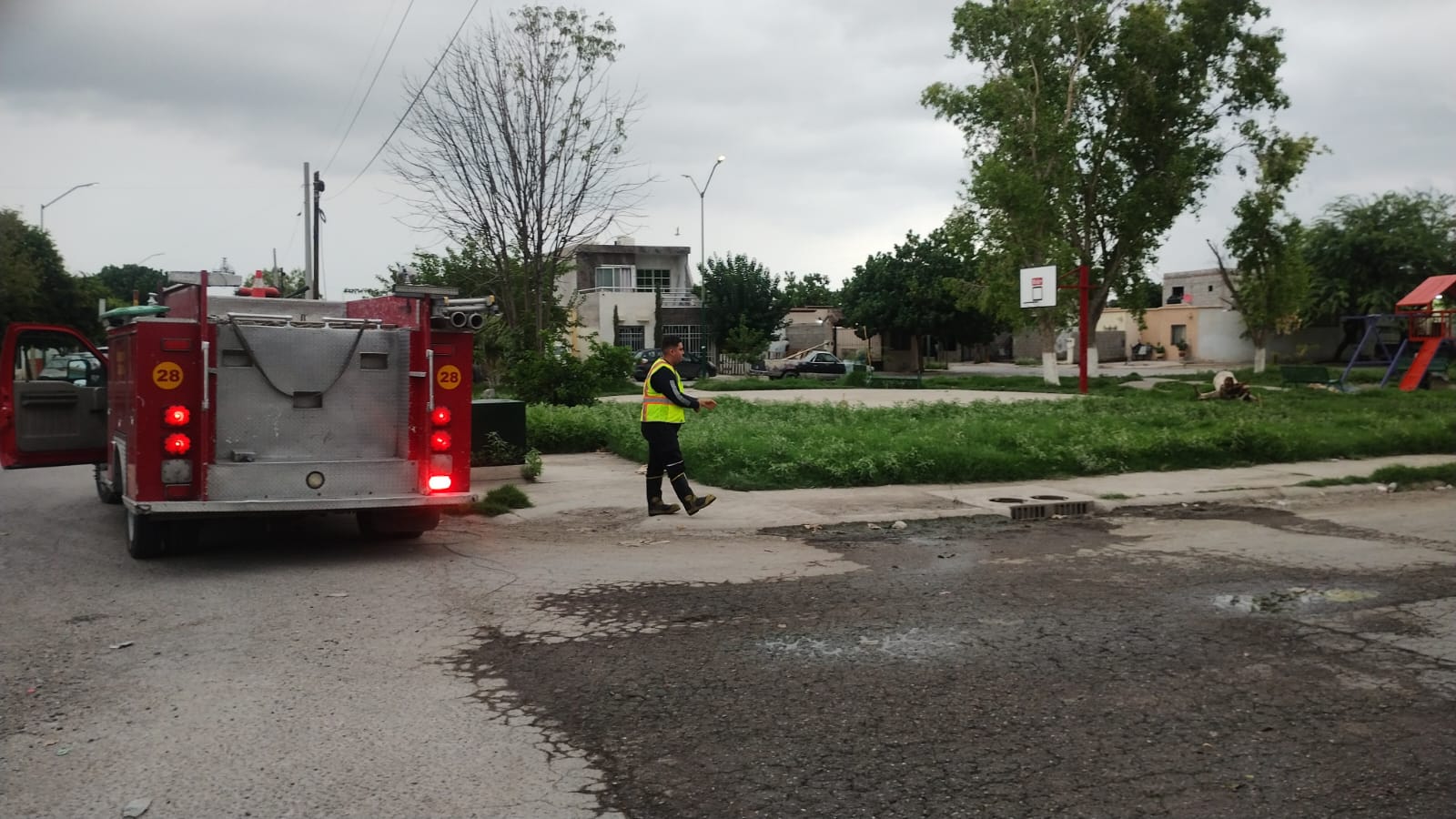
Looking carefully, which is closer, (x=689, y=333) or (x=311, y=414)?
(x=311, y=414)

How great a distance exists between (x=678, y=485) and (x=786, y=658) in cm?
505

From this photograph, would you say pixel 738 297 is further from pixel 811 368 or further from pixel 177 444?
pixel 177 444

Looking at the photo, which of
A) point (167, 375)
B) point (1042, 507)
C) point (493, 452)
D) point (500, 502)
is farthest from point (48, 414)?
point (1042, 507)

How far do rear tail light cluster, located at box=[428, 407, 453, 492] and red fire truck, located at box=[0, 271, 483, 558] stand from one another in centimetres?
1

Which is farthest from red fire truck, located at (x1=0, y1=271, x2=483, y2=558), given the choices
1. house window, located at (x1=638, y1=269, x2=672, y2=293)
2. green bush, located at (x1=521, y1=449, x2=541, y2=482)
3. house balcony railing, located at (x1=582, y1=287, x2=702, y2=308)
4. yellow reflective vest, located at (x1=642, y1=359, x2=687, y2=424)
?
house window, located at (x1=638, y1=269, x2=672, y2=293)

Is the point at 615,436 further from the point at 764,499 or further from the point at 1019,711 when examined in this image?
the point at 1019,711

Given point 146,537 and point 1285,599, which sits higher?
point 146,537

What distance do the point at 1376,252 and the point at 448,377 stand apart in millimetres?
52438

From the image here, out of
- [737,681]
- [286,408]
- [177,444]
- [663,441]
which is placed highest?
[286,408]

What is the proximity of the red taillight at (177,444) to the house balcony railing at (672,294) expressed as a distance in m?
52.8

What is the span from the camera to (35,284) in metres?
46.5

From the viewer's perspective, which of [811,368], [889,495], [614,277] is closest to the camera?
[889,495]

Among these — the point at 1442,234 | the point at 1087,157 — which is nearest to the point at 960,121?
the point at 1087,157

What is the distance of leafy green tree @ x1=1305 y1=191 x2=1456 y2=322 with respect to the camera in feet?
164
